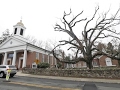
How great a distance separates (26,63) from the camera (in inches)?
1035

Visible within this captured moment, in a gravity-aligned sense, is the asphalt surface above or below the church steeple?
below

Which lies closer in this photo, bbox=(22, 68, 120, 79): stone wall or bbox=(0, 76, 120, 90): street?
bbox=(0, 76, 120, 90): street

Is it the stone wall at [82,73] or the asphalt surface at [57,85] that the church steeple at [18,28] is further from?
the asphalt surface at [57,85]

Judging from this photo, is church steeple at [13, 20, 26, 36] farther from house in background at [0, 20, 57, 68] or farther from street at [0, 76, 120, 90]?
street at [0, 76, 120, 90]

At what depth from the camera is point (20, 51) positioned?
28875 millimetres

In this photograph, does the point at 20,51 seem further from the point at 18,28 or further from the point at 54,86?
the point at 54,86

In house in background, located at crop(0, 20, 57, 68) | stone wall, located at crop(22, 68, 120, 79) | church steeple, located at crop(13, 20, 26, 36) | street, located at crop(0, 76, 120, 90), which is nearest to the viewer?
street, located at crop(0, 76, 120, 90)

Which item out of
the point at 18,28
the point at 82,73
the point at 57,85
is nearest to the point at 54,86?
the point at 57,85

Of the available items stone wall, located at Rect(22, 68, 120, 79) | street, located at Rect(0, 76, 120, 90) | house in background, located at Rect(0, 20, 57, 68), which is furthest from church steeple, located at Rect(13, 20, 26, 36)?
street, located at Rect(0, 76, 120, 90)

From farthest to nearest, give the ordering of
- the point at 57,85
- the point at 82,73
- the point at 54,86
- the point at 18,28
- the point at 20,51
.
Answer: the point at 18,28
the point at 20,51
the point at 82,73
the point at 57,85
the point at 54,86

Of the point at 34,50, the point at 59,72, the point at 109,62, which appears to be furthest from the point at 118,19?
the point at 34,50

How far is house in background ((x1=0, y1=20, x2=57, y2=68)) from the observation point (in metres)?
26.2

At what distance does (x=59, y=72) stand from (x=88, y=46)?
6829 mm

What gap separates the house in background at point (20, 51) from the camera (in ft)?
85.9
